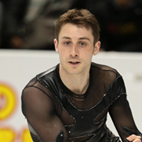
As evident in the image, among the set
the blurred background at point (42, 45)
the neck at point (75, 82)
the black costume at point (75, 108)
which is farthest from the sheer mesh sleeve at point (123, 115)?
the blurred background at point (42, 45)

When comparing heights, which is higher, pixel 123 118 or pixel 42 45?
pixel 42 45

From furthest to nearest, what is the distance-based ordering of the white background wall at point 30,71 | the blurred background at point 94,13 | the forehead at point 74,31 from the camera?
the blurred background at point 94,13
the white background wall at point 30,71
the forehead at point 74,31

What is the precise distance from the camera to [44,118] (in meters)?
1.37

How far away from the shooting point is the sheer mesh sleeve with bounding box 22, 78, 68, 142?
53.6 inches

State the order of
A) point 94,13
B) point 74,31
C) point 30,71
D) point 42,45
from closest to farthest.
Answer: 1. point 74,31
2. point 30,71
3. point 42,45
4. point 94,13

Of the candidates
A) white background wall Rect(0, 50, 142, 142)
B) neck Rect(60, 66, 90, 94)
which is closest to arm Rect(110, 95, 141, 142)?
neck Rect(60, 66, 90, 94)

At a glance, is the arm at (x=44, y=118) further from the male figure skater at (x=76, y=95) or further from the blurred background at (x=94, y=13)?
the blurred background at (x=94, y=13)

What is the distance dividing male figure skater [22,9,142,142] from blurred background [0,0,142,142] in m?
0.60

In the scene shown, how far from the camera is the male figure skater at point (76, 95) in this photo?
135 centimetres

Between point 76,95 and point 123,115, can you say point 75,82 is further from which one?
point 123,115

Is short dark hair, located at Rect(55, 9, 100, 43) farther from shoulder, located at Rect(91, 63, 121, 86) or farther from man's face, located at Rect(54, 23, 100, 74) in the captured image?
shoulder, located at Rect(91, 63, 121, 86)

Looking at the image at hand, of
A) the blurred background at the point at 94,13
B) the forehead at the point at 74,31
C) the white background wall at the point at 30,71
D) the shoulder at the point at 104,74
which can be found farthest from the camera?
the blurred background at the point at 94,13

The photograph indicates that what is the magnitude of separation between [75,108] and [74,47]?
26 cm

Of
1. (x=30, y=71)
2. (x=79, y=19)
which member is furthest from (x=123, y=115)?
(x=30, y=71)
